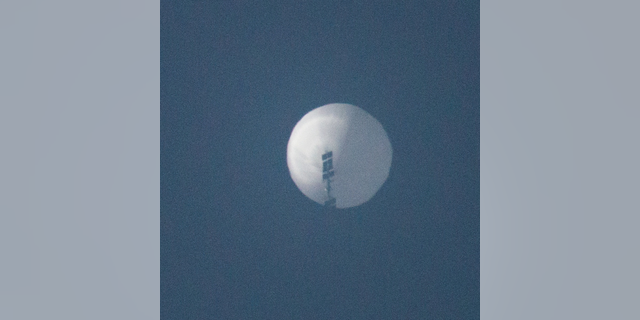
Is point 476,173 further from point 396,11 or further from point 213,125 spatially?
point 213,125

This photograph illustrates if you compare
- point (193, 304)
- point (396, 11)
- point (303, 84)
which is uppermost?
point (396, 11)

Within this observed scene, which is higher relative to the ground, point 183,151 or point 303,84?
point 303,84

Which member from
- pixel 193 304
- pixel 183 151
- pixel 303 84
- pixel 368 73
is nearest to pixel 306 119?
pixel 303 84
